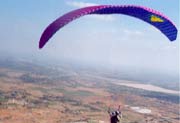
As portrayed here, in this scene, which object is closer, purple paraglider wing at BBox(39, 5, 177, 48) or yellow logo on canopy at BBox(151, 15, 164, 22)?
purple paraglider wing at BBox(39, 5, 177, 48)

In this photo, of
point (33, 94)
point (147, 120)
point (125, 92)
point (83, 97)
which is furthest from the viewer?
point (125, 92)

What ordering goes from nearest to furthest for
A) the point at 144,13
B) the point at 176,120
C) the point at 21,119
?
1. the point at 144,13
2. the point at 21,119
3. the point at 176,120

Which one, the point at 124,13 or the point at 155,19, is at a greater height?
the point at 124,13

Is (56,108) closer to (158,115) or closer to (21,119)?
(21,119)

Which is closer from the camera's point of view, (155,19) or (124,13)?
(124,13)

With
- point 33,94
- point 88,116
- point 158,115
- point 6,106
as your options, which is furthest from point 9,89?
point 158,115

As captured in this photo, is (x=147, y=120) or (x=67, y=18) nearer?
(x=67, y=18)

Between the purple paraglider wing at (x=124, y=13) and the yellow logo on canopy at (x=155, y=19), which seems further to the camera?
the yellow logo on canopy at (x=155, y=19)

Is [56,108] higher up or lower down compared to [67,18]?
lower down
